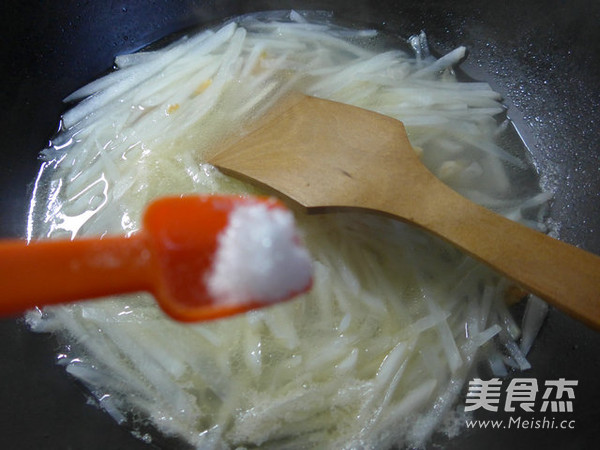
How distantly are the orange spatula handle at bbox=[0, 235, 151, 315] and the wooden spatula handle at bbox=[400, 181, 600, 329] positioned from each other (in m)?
1.01

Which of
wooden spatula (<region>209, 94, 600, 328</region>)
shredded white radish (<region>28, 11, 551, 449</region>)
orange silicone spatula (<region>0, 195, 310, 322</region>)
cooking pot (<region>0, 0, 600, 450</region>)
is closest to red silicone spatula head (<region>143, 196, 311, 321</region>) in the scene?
orange silicone spatula (<region>0, 195, 310, 322</region>)

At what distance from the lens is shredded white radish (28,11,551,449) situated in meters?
1.87

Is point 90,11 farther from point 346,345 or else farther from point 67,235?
point 346,345

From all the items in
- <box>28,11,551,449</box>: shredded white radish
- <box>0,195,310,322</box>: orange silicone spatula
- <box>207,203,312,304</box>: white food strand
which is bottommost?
<box>28,11,551,449</box>: shredded white radish

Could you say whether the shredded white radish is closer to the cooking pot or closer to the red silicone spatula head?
the cooking pot

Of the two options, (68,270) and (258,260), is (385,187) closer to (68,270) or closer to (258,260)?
(258,260)

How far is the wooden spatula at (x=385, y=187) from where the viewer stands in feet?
5.42

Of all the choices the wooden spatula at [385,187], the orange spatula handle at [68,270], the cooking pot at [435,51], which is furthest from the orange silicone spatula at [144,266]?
the cooking pot at [435,51]

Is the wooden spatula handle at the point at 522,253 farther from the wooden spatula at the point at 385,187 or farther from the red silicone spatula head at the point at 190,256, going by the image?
the red silicone spatula head at the point at 190,256

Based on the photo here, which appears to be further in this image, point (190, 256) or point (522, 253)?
point (522, 253)

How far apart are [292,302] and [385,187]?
1.67 feet

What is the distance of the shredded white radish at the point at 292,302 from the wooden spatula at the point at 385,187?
0.61 ft

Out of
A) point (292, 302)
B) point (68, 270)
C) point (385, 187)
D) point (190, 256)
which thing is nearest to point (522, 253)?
point (385, 187)

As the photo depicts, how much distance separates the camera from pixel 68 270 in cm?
107
